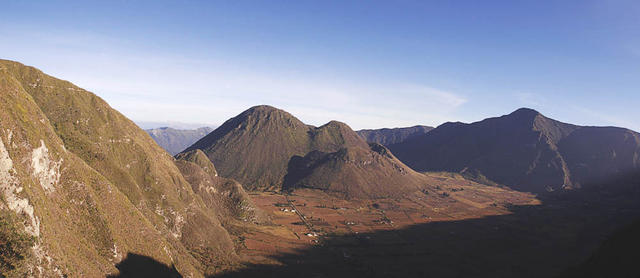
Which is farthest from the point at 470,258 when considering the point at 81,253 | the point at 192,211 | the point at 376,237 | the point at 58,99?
the point at 58,99

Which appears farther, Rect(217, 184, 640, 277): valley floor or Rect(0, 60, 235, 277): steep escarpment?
Rect(217, 184, 640, 277): valley floor

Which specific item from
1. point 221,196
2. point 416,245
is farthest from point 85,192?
point 416,245

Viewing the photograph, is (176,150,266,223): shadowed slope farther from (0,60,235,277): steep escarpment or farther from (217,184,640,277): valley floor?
(0,60,235,277): steep escarpment

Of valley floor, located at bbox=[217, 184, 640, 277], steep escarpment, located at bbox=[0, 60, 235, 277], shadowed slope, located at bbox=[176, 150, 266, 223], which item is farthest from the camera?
shadowed slope, located at bbox=[176, 150, 266, 223]

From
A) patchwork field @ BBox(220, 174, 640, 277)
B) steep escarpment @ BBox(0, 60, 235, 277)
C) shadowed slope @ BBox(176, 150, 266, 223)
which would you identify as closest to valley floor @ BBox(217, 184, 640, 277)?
patchwork field @ BBox(220, 174, 640, 277)

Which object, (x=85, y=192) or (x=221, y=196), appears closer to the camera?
(x=85, y=192)

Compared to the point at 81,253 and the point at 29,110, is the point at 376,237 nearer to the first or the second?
the point at 81,253

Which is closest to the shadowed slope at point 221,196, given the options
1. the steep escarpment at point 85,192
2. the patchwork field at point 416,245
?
the patchwork field at point 416,245

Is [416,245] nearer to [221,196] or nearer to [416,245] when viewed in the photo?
[416,245]
